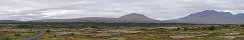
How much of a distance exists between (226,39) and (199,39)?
18.0ft

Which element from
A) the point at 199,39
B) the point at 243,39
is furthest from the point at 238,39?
the point at 199,39

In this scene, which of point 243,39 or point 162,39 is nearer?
point 243,39

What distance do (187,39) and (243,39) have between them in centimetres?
982

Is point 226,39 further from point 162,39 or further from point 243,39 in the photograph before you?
point 162,39

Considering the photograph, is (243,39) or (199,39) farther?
(199,39)

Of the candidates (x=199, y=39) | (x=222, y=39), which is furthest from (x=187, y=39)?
(x=222, y=39)

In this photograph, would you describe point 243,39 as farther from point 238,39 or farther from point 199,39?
point 199,39

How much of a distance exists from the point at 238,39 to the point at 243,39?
96cm

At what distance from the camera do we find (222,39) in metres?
55.8

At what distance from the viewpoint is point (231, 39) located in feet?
184

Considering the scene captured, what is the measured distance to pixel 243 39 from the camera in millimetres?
54281

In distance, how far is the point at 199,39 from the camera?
60.9 meters

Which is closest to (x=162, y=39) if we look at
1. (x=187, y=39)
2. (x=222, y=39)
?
(x=187, y=39)

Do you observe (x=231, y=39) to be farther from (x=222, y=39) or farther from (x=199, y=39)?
(x=199, y=39)
